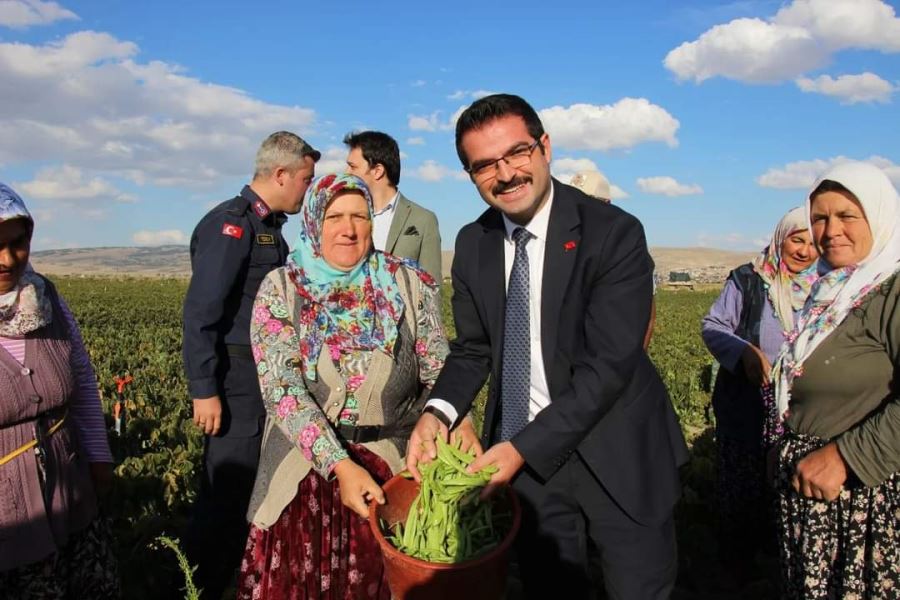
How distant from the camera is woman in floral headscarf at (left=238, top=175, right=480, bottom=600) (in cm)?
253

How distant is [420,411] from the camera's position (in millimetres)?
2844

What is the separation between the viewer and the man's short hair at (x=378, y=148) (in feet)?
14.3

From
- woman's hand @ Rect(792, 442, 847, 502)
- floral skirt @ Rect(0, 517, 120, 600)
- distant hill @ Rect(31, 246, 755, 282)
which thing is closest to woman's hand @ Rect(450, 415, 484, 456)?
woman's hand @ Rect(792, 442, 847, 502)

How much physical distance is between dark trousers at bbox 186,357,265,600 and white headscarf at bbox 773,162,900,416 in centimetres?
265

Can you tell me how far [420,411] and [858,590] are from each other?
1788 mm

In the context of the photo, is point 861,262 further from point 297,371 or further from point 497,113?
point 297,371

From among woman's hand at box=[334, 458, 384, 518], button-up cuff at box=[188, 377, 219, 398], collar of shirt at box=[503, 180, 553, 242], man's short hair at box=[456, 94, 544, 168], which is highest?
man's short hair at box=[456, 94, 544, 168]

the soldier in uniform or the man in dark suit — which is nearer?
the man in dark suit

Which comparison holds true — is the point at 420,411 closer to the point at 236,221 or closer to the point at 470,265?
the point at 470,265

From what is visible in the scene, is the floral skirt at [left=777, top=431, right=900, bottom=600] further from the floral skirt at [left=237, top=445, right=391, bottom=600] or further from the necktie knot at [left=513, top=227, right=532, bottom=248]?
the floral skirt at [left=237, top=445, right=391, bottom=600]

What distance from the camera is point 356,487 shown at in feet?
7.54

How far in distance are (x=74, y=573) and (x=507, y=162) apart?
2.32 metres

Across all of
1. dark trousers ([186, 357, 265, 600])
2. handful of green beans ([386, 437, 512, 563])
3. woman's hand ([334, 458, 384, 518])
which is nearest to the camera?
handful of green beans ([386, 437, 512, 563])

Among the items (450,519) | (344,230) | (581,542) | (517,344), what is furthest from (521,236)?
(581,542)
